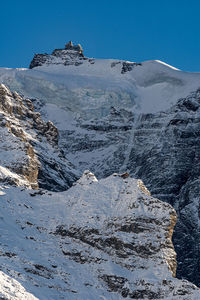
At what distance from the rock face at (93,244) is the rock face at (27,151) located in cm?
1156

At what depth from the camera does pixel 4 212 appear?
333 ft

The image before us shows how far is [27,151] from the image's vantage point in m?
128

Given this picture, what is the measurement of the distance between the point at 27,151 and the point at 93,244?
36830 millimetres

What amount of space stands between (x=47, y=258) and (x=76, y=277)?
4.99 m

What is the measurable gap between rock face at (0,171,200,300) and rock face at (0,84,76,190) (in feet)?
37.9

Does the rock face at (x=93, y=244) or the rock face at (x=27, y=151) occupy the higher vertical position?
the rock face at (x=27, y=151)

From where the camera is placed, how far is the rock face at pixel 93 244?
278ft

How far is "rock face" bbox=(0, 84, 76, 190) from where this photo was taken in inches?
4771

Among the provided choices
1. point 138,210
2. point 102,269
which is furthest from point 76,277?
point 138,210

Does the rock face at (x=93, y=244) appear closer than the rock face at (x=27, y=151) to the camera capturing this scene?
Yes

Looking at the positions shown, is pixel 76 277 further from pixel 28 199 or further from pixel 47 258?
pixel 28 199

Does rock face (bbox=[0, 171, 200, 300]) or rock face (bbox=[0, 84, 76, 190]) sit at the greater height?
rock face (bbox=[0, 84, 76, 190])

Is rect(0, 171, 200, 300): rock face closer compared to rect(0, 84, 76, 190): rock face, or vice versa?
rect(0, 171, 200, 300): rock face

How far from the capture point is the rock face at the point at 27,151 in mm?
121188
